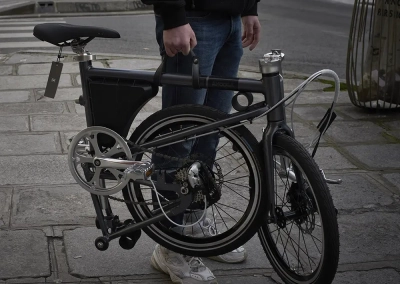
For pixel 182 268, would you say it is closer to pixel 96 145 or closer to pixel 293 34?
pixel 96 145

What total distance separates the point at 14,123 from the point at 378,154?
258 cm

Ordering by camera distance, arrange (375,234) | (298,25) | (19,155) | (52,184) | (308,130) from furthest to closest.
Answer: (298,25), (308,130), (19,155), (52,184), (375,234)

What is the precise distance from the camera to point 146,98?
117 inches

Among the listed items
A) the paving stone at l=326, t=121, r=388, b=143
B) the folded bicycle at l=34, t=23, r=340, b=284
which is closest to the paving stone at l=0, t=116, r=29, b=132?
the paving stone at l=326, t=121, r=388, b=143

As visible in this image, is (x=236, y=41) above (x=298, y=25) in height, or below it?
above

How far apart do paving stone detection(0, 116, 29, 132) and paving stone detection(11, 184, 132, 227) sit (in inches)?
52.7

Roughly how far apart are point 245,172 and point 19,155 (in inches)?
87.4

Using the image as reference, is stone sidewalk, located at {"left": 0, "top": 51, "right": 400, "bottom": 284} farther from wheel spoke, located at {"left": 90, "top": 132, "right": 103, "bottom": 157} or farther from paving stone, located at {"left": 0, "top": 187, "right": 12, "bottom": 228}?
wheel spoke, located at {"left": 90, "top": 132, "right": 103, "bottom": 157}

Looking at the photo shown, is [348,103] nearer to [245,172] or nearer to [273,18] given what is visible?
[245,172]

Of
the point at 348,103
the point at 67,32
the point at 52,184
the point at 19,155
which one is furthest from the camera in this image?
the point at 348,103

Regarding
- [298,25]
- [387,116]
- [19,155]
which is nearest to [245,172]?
[19,155]

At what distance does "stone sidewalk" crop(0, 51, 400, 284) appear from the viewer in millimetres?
3275

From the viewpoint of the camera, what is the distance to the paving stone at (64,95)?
21.2ft

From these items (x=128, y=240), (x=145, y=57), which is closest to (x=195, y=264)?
(x=128, y=240)
